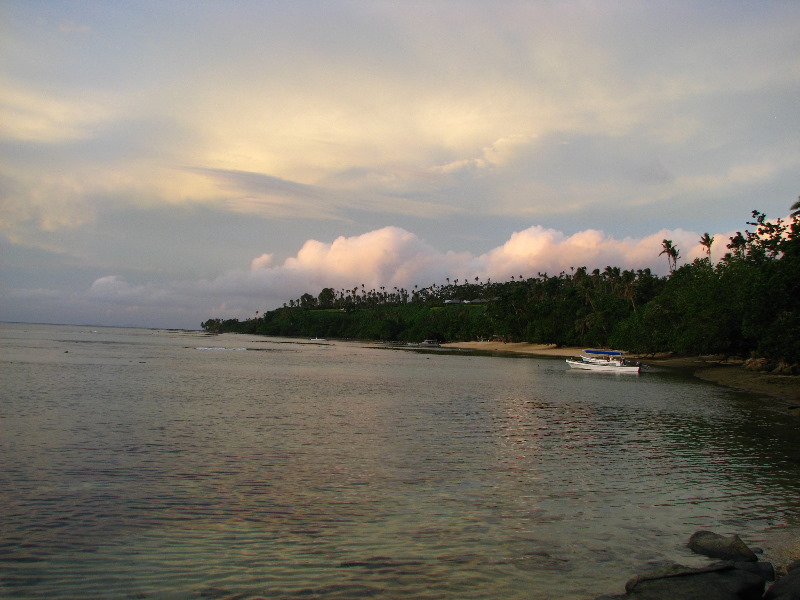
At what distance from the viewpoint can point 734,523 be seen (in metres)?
15.6

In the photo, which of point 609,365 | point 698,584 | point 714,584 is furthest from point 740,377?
point 698,584

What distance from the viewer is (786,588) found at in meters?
10.1

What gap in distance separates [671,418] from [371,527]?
2859 centimetres

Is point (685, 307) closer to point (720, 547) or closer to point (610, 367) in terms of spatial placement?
point (610, 367)

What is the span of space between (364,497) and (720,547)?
8.94m

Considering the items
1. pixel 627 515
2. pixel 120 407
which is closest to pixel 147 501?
pixel 627 515

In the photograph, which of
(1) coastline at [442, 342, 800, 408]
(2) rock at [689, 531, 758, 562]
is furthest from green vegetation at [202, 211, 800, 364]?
(2) rock at [689, 531, 758, 562]

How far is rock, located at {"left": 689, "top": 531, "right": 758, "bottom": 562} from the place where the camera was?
40.2ft

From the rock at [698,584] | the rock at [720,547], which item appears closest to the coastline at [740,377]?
the rock at [720,547]

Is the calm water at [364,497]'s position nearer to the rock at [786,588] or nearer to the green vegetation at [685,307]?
the rock at [786,588]

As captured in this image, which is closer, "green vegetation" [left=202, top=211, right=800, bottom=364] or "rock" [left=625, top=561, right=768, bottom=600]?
"rock" [left=625, top=561, right=768, bottom=600]

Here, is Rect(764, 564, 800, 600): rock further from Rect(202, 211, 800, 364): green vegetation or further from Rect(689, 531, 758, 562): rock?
Rect(202, 211, 800, 364): green vegetation

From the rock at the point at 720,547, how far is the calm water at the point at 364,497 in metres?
0.42

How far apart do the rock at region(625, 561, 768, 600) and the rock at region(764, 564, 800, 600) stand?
0.20m
